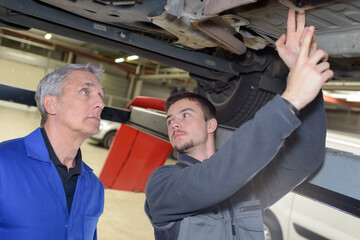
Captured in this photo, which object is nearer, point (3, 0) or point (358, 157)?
point (358, 157)

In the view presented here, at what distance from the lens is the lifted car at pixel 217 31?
3.53 feet

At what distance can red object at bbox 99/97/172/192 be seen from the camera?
4008mm

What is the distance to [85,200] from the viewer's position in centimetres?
139

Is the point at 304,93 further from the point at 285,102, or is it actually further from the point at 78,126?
the point at 78,126

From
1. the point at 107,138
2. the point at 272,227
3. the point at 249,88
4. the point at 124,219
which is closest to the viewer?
the point at 249,88

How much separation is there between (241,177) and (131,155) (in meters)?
3.32

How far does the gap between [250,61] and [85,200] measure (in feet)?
4.41

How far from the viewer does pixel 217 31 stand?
1421 millimetres

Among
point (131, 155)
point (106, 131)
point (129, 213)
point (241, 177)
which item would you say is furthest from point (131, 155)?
point (106, 131)

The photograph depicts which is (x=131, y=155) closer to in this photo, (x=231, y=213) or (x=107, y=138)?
(x=231, y=213)

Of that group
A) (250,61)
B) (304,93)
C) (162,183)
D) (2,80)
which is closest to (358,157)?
(304,93)

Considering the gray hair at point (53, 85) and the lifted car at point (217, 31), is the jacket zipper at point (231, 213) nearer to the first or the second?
the lifted car at point (217, 31)

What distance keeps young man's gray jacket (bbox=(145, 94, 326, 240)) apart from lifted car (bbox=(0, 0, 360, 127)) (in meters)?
0.33

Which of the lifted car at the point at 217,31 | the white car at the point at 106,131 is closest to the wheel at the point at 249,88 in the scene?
the lifted car at the point at 217,31
